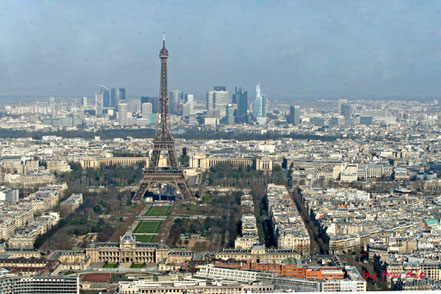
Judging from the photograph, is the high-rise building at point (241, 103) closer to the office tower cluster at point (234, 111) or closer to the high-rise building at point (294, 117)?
the office tower cluster at point (234, 111)

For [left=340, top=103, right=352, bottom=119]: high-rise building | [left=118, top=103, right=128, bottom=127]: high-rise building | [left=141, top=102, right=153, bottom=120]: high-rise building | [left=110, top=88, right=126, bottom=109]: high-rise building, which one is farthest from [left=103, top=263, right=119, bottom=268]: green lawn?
[left=118, top=103, right=128, bottom=127]: high-rise building

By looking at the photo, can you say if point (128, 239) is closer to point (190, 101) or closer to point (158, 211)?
point (158, 211)

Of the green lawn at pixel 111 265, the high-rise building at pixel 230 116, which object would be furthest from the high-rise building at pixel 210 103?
the green lawn at pixel 111 265

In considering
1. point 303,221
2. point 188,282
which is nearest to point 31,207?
point 303,221

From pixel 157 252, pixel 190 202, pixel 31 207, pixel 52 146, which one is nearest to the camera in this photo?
pixel 157 252

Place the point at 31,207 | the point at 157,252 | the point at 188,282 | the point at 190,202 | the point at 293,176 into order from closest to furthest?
the point at 188,282, the point at 157,252, the point at 31,207, the point at 190,202, the point at 293,176

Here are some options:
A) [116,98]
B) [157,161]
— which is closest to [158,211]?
[157,161]

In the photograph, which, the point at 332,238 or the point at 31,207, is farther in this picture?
the point at 31,207

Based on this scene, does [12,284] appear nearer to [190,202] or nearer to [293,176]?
[190,202]
